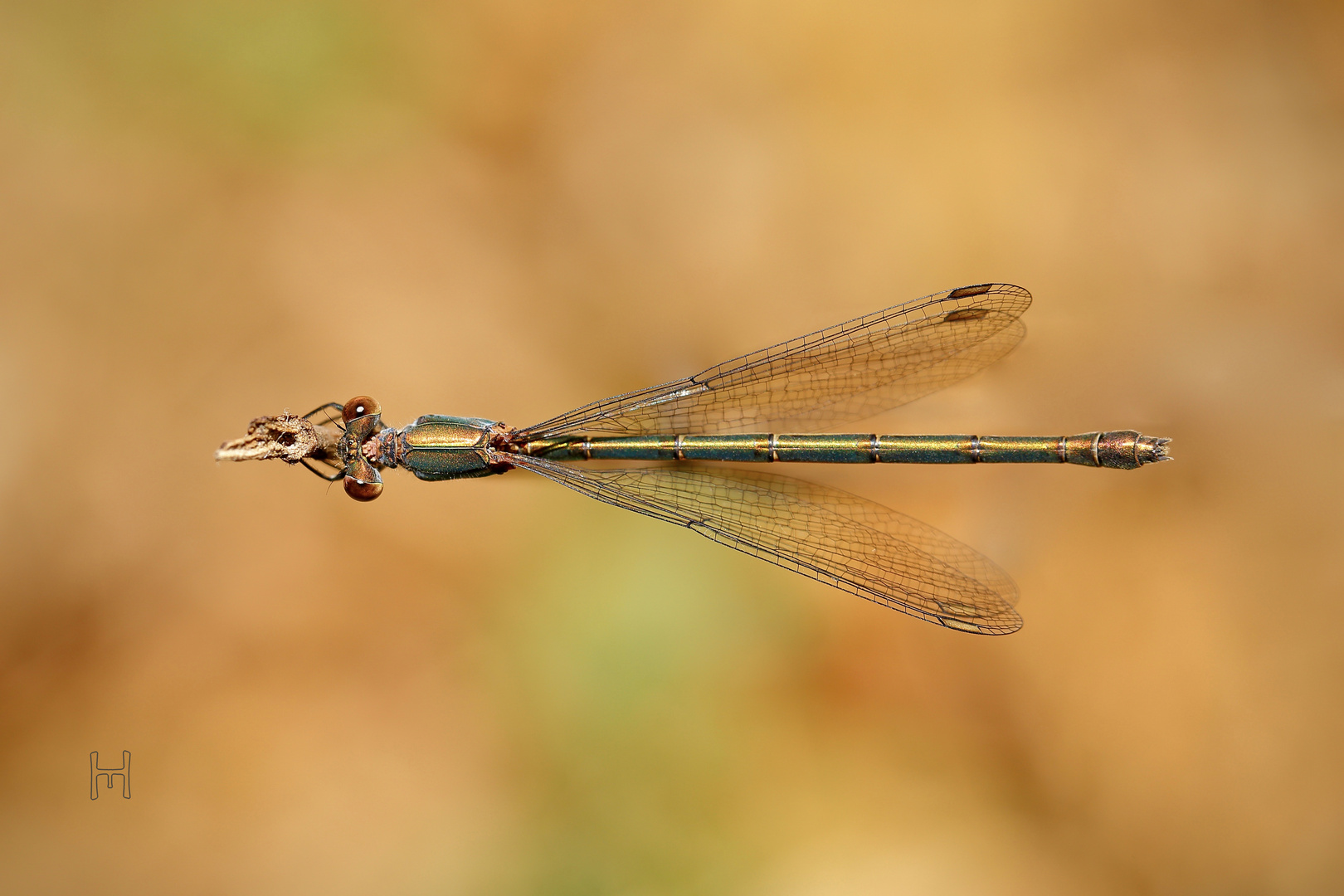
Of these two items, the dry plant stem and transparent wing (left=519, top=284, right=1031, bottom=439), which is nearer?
the dry plant stem

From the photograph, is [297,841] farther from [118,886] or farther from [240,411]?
[240,411]

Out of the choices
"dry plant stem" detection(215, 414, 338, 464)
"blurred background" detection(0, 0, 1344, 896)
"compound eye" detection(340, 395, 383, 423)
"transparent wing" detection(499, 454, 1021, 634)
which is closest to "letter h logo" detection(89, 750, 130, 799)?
"blurred background" detection(0, 0, 1344, 896)

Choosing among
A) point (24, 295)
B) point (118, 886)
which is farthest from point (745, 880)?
point (24, 295)

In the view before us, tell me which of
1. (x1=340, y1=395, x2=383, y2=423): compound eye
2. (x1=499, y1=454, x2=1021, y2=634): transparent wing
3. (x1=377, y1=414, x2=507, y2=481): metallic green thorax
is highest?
(x1=340, y1=395, x2=383, y2=423): compound eye

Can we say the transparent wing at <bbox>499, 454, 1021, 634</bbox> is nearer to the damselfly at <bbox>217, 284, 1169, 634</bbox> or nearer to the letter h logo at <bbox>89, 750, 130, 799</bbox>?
Result: the damselfly at <bbox>217, 284, 1169, 634</bbox>

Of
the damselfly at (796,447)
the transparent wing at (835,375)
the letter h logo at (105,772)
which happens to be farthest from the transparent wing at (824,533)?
the letter h logo at (105,772)

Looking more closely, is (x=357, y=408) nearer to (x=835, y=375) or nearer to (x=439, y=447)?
(x=439, y=447)
